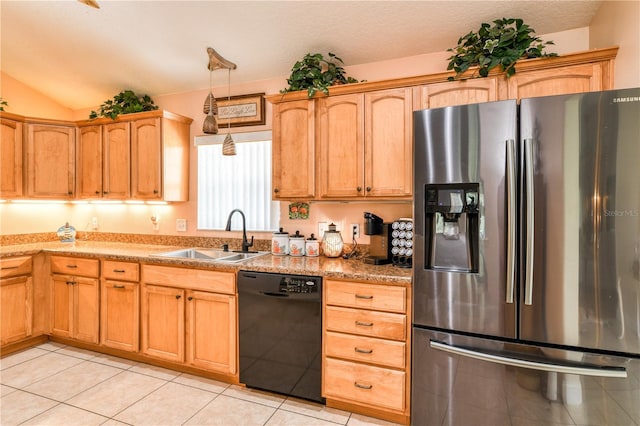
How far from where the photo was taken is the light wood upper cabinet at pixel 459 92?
2029 millimetres

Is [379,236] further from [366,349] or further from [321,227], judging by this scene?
[366,349]

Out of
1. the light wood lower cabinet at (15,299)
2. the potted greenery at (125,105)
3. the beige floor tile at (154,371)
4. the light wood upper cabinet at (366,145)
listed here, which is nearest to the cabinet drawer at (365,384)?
the light wood upper cabinet at (366,145)

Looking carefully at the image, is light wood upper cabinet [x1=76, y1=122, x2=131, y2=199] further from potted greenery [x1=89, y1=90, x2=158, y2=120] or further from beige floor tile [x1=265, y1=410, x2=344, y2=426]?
beige floor tile [x1=265, y1=410, x2=344, y2=426]

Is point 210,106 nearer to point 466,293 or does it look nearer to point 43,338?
point 466,293

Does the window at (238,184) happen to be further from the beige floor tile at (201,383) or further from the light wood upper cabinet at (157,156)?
the beige floor tile at (201,383)

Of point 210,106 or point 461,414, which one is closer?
point 461,414

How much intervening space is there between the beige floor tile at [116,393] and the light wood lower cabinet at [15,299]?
47.5 inches

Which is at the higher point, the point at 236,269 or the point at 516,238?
the point at 516,238

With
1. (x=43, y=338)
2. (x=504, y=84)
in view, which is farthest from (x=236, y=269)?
(x=43, y=338)

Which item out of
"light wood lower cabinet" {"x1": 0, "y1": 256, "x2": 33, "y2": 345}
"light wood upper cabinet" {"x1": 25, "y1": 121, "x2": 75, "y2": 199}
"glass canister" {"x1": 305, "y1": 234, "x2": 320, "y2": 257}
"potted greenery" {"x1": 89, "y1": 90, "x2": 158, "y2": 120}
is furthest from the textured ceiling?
"light wood lower cabinet" {"x1": 0, "y1": 256, "x2": 33, "y2": 345}

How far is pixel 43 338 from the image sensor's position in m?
3.18

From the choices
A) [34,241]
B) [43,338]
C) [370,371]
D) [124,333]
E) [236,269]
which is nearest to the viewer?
[370,371]

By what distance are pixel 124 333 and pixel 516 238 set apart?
3044 millimetres

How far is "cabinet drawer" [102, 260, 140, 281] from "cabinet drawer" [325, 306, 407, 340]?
1725 mm
